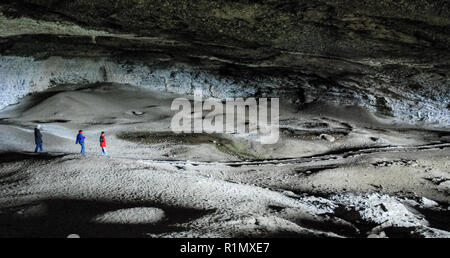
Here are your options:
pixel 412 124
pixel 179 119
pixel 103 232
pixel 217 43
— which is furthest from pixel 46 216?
pixel 412 124

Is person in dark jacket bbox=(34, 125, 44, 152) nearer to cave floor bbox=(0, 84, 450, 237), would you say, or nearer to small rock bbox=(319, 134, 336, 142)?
cave floor bbox=(0, 84, 450, 237)

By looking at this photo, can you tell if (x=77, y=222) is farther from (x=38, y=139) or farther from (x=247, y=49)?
(x=247, y=49)

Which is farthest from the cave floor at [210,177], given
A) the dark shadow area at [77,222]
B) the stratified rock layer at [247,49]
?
the stratified rock layer at [247,49]

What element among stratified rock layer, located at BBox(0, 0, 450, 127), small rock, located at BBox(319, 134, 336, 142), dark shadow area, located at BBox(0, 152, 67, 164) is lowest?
small rock, located at BBox(319, 134, 336, 142)

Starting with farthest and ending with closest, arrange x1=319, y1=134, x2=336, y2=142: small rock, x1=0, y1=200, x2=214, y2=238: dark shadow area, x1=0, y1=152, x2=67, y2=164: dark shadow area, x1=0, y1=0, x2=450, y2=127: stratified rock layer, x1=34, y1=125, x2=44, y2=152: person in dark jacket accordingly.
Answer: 1. x1=319, y1=134, x2=336, y2=142: small rock
2. x1=0, y1=0, x2=450, y2=127: stratified rock layer
3. x1=34, y1=125, x2=44, y2=152: person in dark jacket
4. x1=0, y1=152, x2=67, y2=164: dark shadow area
5. x1=0, y1=200, x2=214, y2=238: dark shadow area

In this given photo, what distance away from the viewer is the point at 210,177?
6.28 metres

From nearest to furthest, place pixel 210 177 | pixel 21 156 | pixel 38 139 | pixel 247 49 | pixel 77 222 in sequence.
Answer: pixel 77 222 → pixel 210 177 → pixel 21 156 → pixel 38 139 → pixel 247 49

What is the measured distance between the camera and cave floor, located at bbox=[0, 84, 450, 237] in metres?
4.18

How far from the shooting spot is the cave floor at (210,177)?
4.18 meters

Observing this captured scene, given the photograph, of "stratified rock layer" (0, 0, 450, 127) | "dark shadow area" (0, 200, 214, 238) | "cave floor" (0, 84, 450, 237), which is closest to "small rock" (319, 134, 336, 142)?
"cave floor" (0, 84, 450, 237)

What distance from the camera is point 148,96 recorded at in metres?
12.3

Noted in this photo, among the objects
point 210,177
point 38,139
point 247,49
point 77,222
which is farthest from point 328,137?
point 77,222

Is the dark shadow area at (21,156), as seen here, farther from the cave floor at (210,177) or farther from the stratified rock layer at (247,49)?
the stratified rock layer at (247,49)
